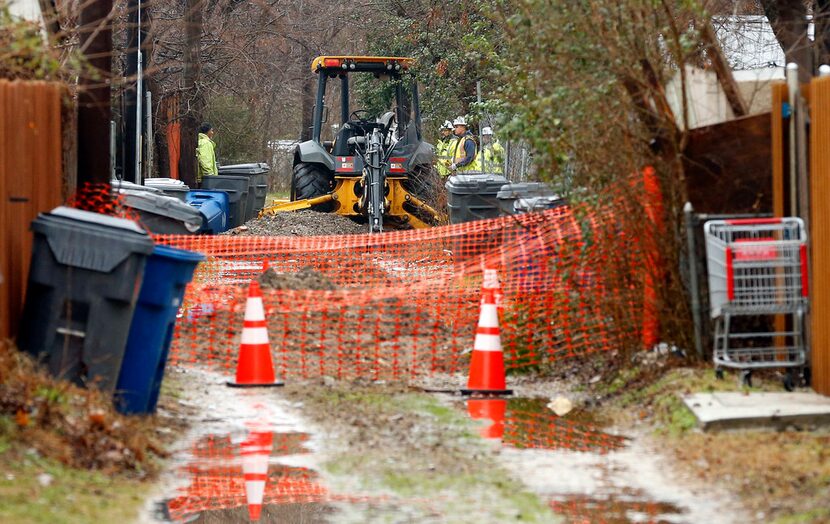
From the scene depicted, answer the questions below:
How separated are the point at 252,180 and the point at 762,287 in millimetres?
18348

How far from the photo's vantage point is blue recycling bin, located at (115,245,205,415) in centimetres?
788

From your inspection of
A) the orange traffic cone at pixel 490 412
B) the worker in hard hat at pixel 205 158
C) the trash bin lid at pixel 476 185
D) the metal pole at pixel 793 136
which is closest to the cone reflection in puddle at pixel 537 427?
the orange traffic cone at pixel 490 412

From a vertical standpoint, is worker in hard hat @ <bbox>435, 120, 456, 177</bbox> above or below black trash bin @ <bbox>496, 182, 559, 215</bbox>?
above

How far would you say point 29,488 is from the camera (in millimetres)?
6332

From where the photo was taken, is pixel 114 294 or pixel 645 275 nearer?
pixel 114 294

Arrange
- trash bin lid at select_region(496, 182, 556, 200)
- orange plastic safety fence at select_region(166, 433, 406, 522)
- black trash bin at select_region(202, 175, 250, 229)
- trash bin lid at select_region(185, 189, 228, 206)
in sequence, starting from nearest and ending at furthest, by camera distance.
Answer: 1. orange plastic safety fence at select_region(166, 433, 406, 522)
2. trash bin lid at select_region(496, 182, 556, 200)
3. trash bin lid at select_region(185, 189, 228, 206)
4. black trash bin at select_region(202, 175, 250, 229)

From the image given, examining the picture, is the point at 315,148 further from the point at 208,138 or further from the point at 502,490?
the point at 502,490

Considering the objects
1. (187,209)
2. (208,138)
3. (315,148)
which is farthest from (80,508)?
(208,138)

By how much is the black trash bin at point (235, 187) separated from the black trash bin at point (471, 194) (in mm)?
5221

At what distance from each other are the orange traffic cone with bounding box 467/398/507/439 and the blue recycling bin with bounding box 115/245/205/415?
6.85ft

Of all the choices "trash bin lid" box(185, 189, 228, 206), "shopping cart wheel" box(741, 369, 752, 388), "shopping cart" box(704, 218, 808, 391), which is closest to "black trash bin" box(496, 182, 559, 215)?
"shopping cart" box(704, 218, 808, 391)

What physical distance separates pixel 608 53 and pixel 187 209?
6.45 metres

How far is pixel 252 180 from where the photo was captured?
26312 millimetres

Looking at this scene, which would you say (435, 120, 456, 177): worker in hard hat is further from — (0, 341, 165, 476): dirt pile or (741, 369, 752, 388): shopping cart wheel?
(0, 341, 165, 476): dirt pile
